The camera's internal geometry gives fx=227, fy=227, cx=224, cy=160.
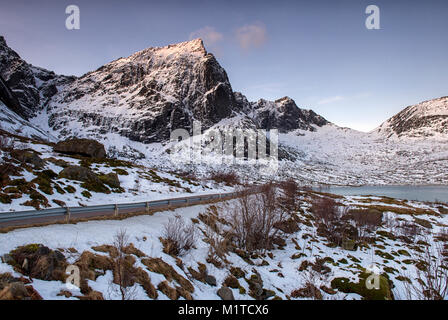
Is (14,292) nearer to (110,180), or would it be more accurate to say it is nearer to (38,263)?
(38,263)

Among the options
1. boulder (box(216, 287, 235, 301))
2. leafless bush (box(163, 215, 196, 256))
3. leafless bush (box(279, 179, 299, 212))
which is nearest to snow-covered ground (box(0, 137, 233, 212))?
leafless bush (box(163, 215, 196, 256))

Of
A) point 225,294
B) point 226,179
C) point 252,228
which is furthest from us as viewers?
point 226,179

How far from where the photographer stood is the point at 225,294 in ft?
36.3

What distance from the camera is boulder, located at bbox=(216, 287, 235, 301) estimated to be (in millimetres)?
10945

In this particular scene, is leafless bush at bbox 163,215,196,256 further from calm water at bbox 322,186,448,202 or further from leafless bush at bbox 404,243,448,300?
calm water at bbox 322,186,448,202

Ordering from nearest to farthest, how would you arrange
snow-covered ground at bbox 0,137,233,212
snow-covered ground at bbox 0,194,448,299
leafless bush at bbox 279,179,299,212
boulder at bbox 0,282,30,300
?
boulder at bbox 0,282,30,300
snow-covered ground at bbox 0,194,448,299
snow-covered ground at bbox 0,137,233,212
leafless bush at bbox 279,179,299,212

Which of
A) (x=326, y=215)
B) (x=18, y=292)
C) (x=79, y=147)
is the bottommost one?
(x=326, y=215)

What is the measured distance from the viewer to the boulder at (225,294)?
10.9m

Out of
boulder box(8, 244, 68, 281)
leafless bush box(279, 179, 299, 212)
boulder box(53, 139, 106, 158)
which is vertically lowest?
leafless bush box(279, 179, 299, 212)

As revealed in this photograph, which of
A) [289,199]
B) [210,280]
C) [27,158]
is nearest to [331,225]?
[289,199]

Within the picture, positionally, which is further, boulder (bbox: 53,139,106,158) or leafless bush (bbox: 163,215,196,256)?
boulder (bbox: 53,139,106,158)
